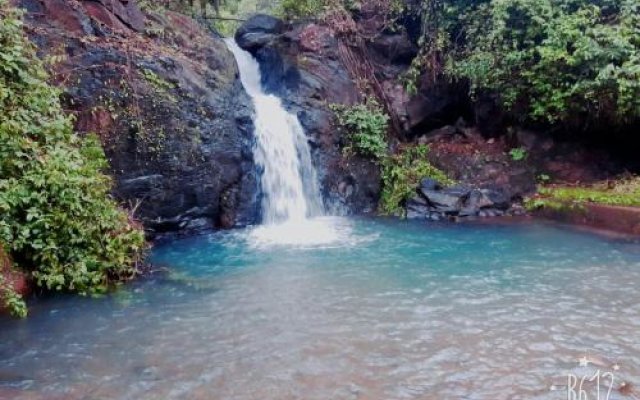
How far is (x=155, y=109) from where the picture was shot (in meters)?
9.30

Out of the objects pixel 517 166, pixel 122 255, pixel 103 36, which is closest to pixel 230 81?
pixel 103 36

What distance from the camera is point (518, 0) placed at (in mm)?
11320

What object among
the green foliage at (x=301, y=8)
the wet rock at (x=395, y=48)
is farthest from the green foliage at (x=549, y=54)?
the green foliage at (x=301, y=8)

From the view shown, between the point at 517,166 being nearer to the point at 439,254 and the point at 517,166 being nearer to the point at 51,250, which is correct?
the point at 439,254

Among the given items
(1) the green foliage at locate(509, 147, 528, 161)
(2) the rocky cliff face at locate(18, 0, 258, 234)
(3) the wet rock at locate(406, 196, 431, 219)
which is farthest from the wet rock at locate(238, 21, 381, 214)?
(1) the green foliage at locate(509, 147, 528, 161)

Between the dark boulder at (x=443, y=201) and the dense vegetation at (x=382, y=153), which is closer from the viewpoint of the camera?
the dark boulder at (x=443, y=201)

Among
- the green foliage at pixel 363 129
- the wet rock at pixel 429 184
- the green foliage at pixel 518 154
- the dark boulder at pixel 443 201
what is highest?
the green foliage at pixel 363 129

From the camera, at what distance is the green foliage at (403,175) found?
11.7 meters

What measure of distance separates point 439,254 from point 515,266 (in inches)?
46.2

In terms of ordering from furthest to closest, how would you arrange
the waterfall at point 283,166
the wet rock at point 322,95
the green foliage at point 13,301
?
the wet rock at point 322,95
the waterfall at point 283,166
the green foliage at point 13,301

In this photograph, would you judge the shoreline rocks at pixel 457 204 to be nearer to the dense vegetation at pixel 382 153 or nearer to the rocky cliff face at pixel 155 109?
the dense vegetation at pixel 382 153

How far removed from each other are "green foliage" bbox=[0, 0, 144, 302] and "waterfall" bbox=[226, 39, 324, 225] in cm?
417

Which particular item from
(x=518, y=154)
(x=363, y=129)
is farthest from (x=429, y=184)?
(x=518, y=154)

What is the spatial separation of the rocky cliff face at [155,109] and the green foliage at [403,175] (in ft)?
10.2
